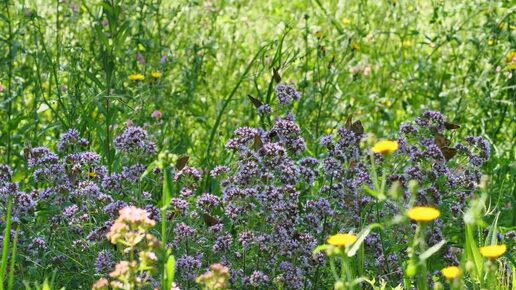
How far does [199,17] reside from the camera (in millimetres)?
5121

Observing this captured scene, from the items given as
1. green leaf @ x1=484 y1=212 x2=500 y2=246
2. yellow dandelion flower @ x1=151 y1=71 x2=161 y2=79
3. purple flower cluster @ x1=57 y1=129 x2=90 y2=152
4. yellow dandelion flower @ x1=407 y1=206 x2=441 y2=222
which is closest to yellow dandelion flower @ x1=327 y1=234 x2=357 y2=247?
yellow dandelion flower @ x1=407 y1=206 x2=441 y2=222

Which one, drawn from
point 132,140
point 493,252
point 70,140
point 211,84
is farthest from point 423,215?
point 211,84

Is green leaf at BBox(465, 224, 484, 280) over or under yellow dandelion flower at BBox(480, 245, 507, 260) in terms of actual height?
over

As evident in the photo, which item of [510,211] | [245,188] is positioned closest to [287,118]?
[245,188]

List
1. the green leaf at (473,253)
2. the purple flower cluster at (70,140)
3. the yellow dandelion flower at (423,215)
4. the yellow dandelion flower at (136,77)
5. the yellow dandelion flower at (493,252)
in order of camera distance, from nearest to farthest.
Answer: the yellow dandelion flower at (423,215), the yellow dandelion flower at (493,252), the green leaf at (473,253), the purple flower cluster at (70,140), the yellow dandelion flower at (136,77)

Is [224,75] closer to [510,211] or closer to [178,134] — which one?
[178,134]

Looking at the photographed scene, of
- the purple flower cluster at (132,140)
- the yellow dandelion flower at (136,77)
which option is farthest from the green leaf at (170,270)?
the yellow dandelion flower at (136,77)

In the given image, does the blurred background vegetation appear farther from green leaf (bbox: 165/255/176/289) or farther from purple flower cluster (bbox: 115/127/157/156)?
green leaf (bbox: 165/255/176/289)

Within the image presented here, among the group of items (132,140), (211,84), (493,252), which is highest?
(211,84)

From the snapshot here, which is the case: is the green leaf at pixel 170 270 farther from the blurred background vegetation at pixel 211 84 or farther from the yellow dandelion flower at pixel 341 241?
the blurred background vegetation at pixel 211 84

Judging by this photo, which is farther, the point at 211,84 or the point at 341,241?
the point at 211,84

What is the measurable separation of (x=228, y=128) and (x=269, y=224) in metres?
1.72

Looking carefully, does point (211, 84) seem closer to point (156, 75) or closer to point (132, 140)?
point (156, 75)

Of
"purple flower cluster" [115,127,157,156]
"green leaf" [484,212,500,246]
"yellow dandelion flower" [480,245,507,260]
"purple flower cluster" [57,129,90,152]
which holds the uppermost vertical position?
"purple flower cluster" [57,129,90,152]
